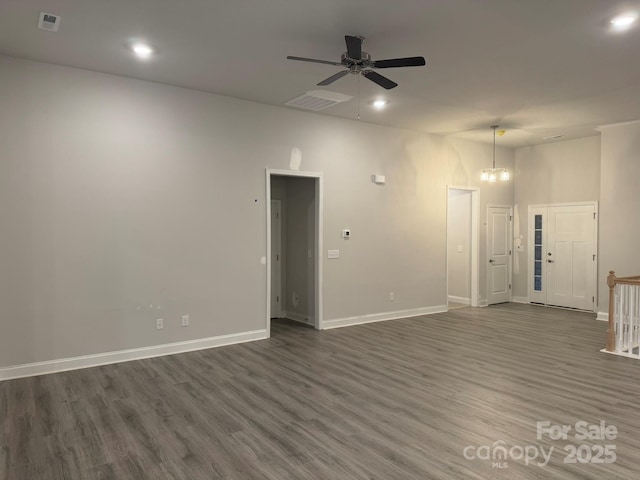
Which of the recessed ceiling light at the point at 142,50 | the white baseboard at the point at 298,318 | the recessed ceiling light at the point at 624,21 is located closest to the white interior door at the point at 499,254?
the white baseboard at the point at 298,318

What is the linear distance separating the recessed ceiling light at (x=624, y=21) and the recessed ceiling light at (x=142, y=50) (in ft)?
13.7

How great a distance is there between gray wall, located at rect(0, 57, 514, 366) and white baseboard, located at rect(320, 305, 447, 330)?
0.13 m

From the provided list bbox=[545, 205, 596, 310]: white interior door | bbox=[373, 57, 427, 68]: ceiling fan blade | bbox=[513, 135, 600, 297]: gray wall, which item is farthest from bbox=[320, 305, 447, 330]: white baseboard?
bbox=[373, 57, 427, 68]: ceiling fan blade

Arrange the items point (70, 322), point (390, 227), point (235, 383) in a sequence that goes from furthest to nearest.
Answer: point (390, 227), point (70, 322), point (235, 383)

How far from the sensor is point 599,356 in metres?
5.27

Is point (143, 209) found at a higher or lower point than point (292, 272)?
higher

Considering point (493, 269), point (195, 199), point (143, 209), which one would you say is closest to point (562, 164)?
point (493, 269)

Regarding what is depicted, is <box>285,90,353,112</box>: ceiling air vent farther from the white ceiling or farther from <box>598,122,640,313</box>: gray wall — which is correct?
<box>598,122,640,313</box>: gray wall

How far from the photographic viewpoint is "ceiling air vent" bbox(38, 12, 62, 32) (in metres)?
3.59

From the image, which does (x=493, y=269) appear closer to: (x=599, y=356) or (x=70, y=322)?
(x=599, y=356)

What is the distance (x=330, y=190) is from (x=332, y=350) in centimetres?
249

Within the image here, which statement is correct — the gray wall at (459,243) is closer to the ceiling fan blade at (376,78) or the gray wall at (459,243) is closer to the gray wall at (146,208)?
the gray wall at (146,208)

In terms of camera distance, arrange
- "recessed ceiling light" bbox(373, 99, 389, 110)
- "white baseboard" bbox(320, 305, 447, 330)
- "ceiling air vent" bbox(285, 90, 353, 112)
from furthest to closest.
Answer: "white baseboard" bbox(320, 305, 447, 330), "recessed ceiling light" bbox(373, 99, 389, 110), "ceiling air vent" bbox(285, 90, 353, 112)

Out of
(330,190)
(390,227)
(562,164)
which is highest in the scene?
(562,164)
